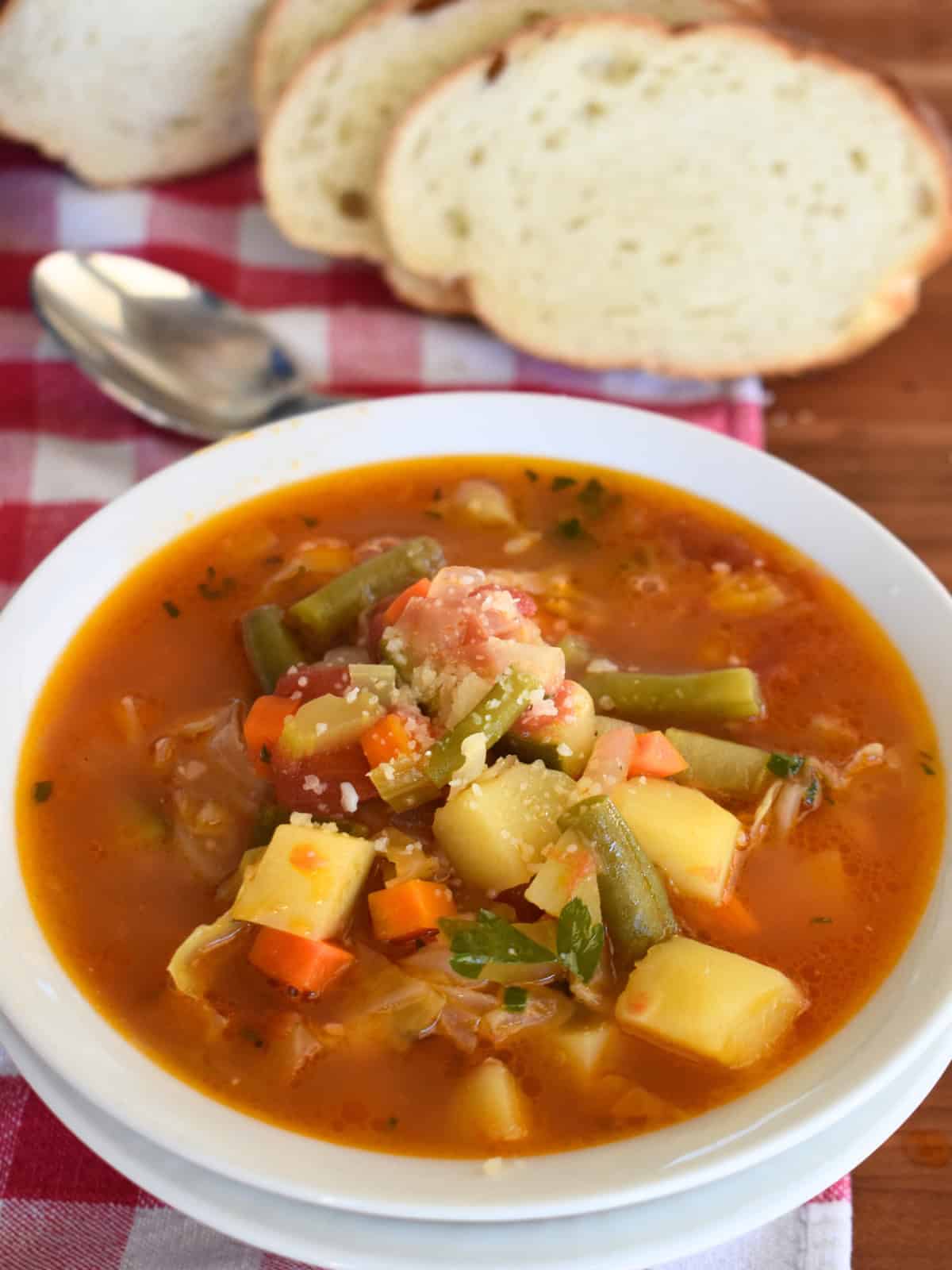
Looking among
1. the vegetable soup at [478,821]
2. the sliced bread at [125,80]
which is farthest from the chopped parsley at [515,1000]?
the sliced bread at [125,80]

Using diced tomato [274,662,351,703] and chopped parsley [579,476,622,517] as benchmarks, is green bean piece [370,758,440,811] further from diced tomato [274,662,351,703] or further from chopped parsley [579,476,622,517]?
chopped parsley [579,476,622,517]

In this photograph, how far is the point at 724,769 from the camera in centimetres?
251

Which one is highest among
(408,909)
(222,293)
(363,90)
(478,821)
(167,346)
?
(363,90)

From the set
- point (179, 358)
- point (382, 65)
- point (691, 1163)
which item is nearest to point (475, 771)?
point (691, 1163)

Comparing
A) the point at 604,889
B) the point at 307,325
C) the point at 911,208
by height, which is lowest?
the point at 307,325

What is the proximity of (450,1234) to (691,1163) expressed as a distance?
0.35 meters

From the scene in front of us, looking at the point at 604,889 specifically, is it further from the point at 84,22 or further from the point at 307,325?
the point at 84,22

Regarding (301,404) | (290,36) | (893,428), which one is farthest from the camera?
(290,36)

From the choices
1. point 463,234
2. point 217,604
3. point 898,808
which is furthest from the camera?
point 463,234

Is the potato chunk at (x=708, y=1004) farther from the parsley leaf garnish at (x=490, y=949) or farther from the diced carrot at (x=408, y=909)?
the diced carrot at (x=408, y=909)

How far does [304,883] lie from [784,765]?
893 millimetres

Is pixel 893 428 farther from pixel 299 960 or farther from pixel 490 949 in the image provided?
pixel 299 960

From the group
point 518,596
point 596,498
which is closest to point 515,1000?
point 518,596

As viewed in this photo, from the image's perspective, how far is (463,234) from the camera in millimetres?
4008
